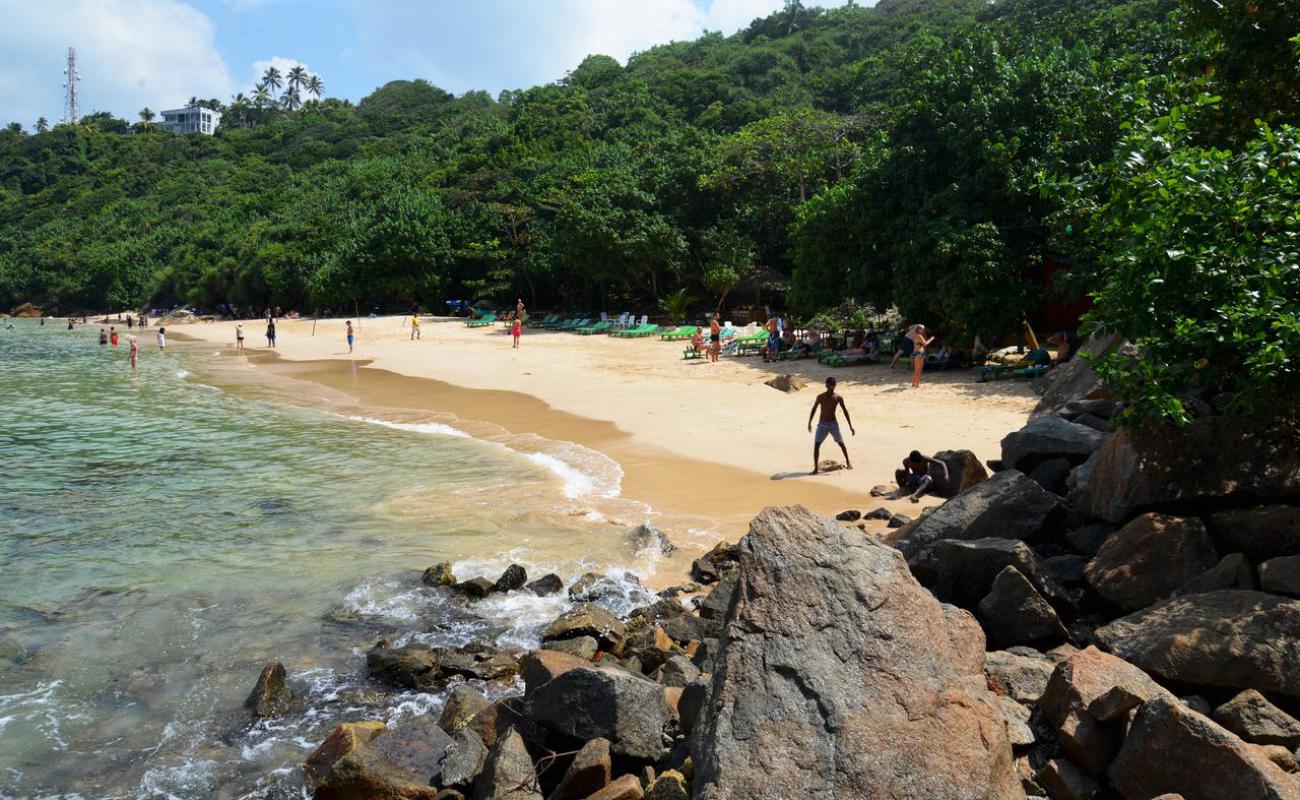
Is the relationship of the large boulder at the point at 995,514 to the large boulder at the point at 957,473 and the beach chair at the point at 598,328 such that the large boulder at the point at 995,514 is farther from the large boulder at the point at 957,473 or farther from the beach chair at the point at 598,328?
the beach chair at the point at 598,328

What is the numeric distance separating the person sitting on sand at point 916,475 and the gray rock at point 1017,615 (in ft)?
17.9

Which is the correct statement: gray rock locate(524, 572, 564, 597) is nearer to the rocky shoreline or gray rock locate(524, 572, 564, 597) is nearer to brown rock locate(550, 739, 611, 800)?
the rocky shoreline

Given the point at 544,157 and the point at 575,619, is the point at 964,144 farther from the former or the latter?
the point at 544,157

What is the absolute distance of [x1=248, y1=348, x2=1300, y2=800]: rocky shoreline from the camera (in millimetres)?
3955

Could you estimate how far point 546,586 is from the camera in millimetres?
9102

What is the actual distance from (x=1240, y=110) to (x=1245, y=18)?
0.81 m

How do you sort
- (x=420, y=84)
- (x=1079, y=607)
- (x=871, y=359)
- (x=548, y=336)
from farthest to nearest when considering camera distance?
(x=420, y=84) < (x=548, y=336) < (x=871, y=359) < (x=1079, y=607)

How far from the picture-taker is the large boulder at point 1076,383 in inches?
415

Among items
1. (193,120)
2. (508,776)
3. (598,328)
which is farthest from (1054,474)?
(193,120)

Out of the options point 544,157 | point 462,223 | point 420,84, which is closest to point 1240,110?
point 462,223

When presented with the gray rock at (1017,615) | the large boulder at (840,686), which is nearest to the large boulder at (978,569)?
the gray rock at (1017,615)

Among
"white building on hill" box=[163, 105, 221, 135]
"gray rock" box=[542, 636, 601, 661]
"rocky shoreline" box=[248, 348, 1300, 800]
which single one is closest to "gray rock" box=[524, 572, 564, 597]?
"rocky shoreline" box=[248, 348, 1300, 800]

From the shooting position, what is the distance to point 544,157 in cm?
6241

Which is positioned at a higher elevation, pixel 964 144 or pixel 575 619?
pixel 964 144
